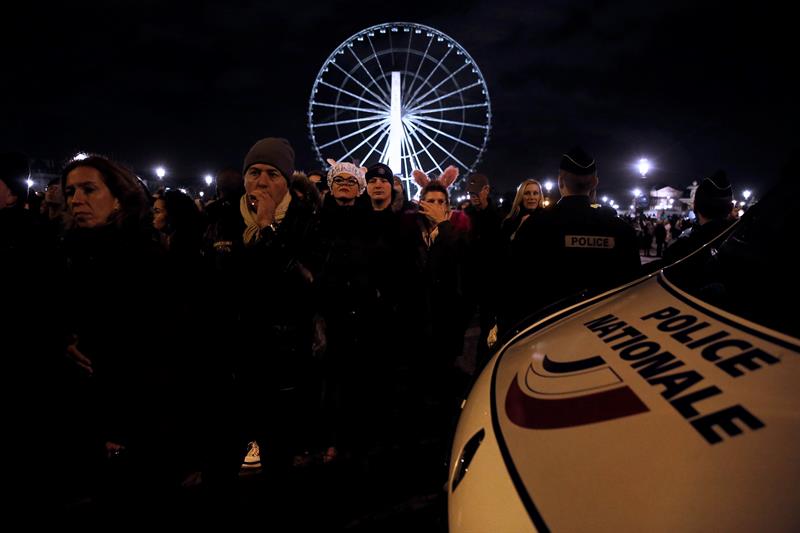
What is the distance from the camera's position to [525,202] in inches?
165

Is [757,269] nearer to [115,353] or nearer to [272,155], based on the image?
[272,155]

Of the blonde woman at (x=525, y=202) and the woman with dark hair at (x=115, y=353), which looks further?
the blonde woman at (x=525, y=202)

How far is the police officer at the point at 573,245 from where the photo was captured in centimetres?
227

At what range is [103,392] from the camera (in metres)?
1.70

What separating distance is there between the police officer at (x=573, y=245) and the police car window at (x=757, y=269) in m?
0.77

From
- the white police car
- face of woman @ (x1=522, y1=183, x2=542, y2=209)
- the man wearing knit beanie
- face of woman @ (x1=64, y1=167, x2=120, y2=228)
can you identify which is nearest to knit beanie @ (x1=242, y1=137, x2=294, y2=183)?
the man wearing knit beanie

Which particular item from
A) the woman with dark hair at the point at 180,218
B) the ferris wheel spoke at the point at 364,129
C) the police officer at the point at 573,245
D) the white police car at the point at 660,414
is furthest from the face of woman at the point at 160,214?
the ferris wheel spoke at the point at 364,129

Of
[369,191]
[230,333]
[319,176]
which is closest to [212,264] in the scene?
[230,333]

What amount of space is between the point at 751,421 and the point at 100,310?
2.04 meters

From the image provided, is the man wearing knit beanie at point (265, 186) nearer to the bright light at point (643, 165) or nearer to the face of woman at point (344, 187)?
the face of woman at point (344, 187)

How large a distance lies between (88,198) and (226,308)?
0.74m

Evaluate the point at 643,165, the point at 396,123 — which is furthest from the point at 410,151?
the point at 643,165

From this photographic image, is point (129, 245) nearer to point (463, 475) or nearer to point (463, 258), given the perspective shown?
point (463, 475)

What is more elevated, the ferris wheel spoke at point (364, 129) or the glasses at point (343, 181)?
the ferris wheel spoke at point (364, 129)
